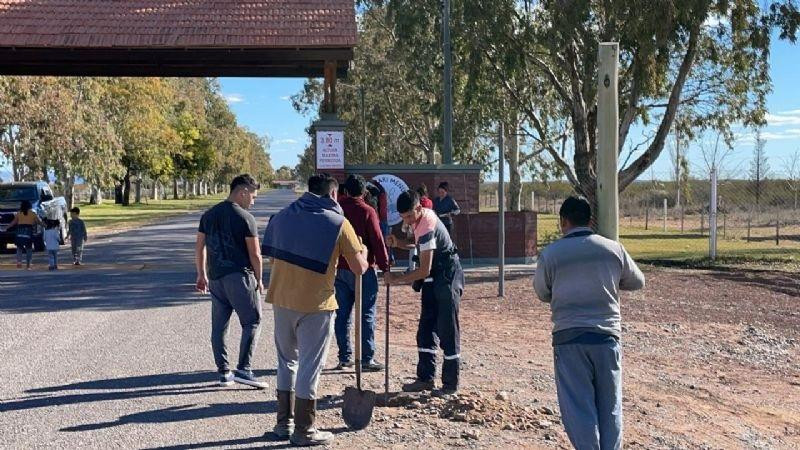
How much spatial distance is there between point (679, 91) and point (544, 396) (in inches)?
563

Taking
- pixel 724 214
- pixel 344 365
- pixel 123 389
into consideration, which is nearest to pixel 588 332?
pixel 344 365

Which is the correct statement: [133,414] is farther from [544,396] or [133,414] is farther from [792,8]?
[792,8]

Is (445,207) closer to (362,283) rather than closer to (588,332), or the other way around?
(362,283)

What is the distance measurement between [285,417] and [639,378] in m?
4.31

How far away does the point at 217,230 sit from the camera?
764cm

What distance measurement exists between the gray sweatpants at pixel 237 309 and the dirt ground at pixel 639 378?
2.77ft

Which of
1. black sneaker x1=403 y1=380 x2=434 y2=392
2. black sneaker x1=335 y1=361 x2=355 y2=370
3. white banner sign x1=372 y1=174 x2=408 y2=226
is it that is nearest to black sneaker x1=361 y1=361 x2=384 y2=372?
black sneaker x1=335 y1=361 x2=355 y2=370

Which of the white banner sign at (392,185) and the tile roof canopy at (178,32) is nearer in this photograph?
the tile roof canopy at (178,32)

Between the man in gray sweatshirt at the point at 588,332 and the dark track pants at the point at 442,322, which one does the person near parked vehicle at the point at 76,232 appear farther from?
the man in gray sweatshirt at the point at 588,332

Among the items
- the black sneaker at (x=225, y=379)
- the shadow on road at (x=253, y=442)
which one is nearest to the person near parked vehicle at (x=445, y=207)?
the black sneaker at (x=225, y=379)

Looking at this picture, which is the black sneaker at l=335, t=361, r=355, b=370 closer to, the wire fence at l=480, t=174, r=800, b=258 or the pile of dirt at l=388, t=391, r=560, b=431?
the pile of dirt at l=388, t=391, r=560, b=431

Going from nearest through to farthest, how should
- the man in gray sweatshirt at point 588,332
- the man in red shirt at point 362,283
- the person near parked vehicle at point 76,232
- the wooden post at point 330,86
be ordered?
1. the man in gray sweatshirt at point 588,332
2. the man in red shirt at point 362,283
3. the person near parked vehicle at point 76,232
4. the wooden post at point 330,86

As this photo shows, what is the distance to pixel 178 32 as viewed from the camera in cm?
1916

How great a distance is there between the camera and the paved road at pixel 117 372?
21.2 feet
